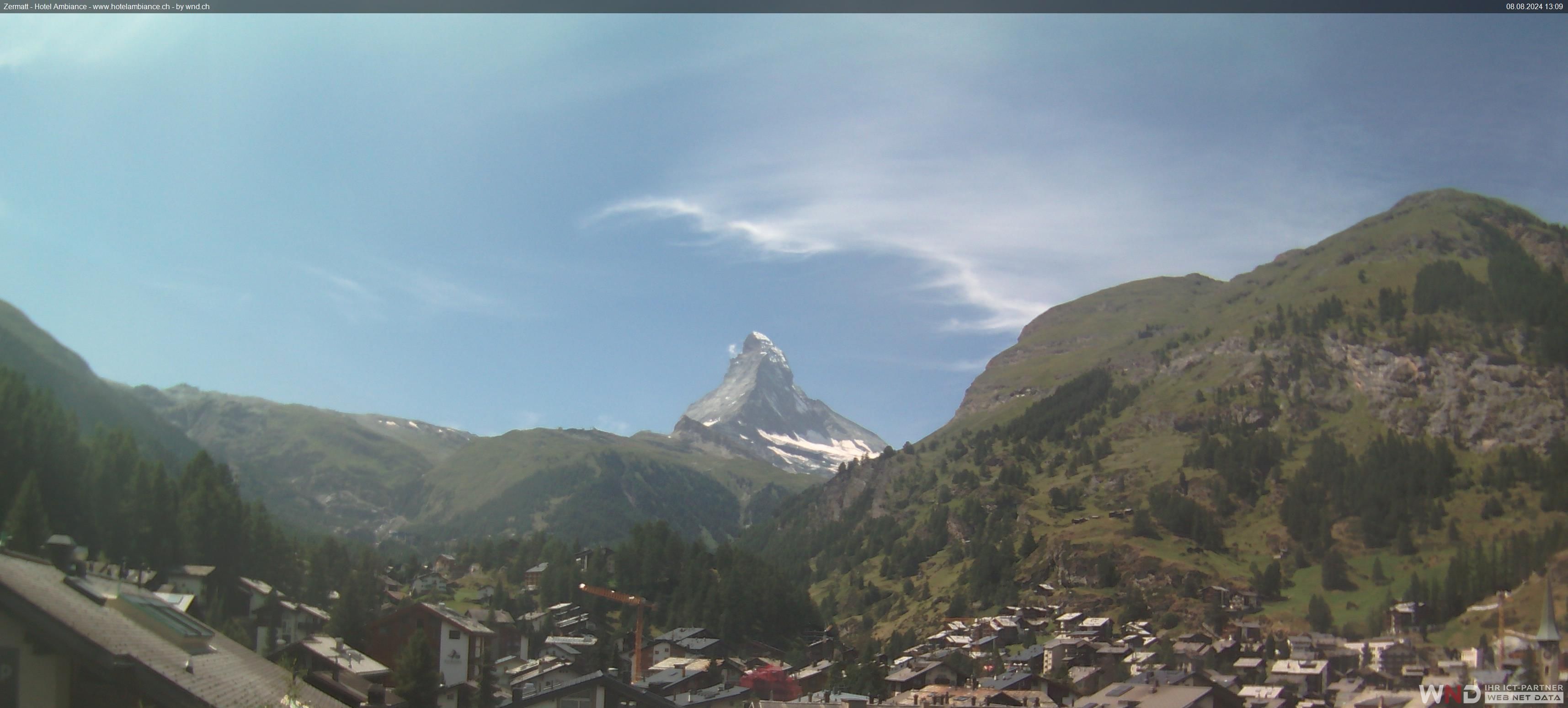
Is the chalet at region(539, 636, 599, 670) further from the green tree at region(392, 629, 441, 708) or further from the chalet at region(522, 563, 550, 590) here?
the green tree at region(392, 629, 441, 708)

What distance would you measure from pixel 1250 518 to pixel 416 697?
171726 mm

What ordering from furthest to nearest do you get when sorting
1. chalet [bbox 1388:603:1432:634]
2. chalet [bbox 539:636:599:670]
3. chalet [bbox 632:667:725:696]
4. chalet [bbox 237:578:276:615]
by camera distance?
1. chalet [bbox 1388:603:1432:634]
2. chalet [bbox 539:636:599:670]
3. chalet [bbox 237:578:276:615]
4. chalet [bbox 632:667:725:696]

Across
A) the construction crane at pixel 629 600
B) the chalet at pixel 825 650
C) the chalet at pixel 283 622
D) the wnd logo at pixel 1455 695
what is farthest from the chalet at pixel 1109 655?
the chalet at pixel 283 622

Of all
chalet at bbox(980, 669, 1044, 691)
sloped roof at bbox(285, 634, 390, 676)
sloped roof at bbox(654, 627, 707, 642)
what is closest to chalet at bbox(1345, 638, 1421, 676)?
chalet at bbox(980, 669, 1044, 691)

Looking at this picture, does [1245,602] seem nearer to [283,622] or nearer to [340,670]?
[283,622]

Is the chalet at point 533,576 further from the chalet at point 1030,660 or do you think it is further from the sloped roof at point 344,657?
the sloped roof at point 344,657

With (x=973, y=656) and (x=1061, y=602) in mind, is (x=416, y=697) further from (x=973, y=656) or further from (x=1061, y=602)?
(x=1061, y=602)

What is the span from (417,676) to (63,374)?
112 metres

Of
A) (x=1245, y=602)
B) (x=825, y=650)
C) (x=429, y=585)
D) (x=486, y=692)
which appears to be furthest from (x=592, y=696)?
(x=1245, y=602)

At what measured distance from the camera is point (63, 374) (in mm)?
133625

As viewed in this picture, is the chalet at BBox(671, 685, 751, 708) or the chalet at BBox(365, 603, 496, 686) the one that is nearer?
the chalet at BBox(671, 685, 751, 708)

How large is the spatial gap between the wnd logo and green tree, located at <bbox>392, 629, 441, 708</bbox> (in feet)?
155

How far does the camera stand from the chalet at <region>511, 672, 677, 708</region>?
149ft

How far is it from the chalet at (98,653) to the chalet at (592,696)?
22.3m
